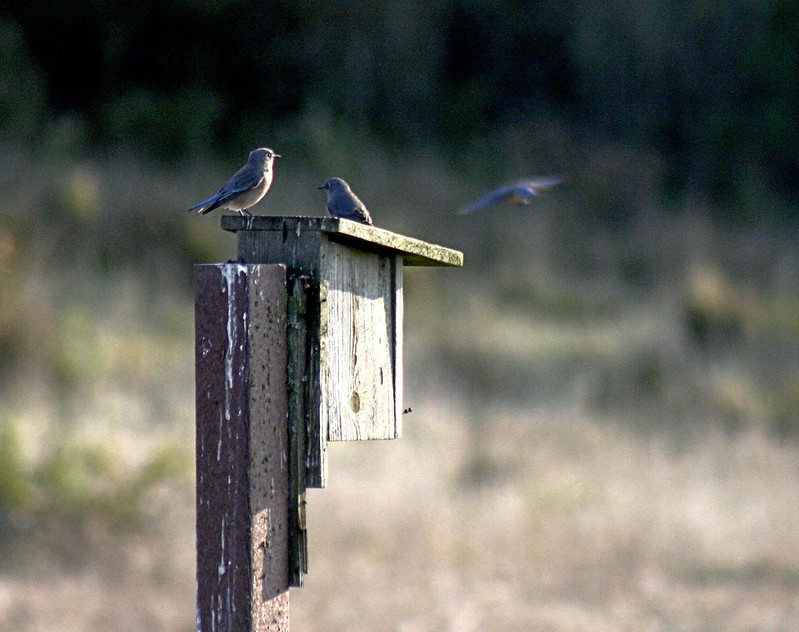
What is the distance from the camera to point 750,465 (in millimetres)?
9359

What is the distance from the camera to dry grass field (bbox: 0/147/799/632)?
716 cm

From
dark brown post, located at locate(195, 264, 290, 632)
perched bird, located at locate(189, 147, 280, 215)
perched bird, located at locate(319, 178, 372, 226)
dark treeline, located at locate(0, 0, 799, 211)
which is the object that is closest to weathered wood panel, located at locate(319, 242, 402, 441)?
dark brown post, located at locate(195, 264, 290, 632)

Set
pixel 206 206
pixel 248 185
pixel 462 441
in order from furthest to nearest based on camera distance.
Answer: pixel 462 441, pixel 248 185, pixel 206 206

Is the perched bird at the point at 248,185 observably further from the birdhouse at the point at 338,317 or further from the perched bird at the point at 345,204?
the birdhouse at the point at 338,317

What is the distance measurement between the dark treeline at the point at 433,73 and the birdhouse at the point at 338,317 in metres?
12.7

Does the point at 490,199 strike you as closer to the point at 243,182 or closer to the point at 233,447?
the point at 243,182

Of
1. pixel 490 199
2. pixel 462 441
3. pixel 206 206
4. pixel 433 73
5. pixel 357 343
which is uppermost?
pixel 433 73

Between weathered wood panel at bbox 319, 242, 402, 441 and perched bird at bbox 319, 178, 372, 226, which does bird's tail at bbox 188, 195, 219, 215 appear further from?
weathered wood panel at bbox 319, 242, 402, 441

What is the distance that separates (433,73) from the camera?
1889 centimetres

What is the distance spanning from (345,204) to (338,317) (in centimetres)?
130

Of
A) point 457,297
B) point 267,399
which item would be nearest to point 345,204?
Result: point 267,399

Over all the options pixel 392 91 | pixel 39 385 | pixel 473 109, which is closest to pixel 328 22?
pixel 392 91

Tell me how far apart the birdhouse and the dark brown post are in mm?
131

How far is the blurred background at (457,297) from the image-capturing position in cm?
743
